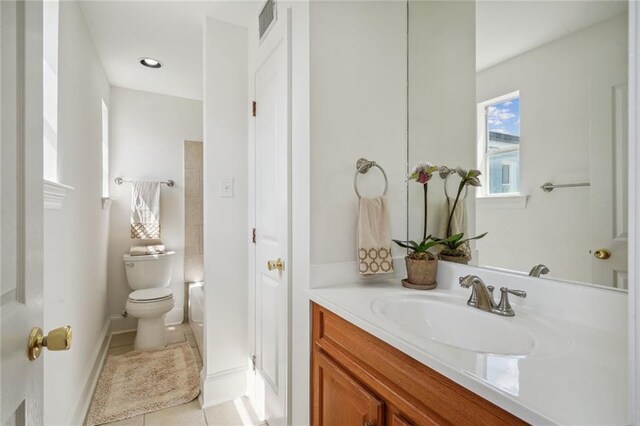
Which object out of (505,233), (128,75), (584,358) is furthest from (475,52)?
(128,75)

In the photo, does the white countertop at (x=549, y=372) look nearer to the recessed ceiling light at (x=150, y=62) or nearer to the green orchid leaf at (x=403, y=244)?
the green orchid leaf at (x=403, y=244)

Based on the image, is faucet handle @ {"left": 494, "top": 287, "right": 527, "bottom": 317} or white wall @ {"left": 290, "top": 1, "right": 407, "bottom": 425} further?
white wall @ {"left": 290, "top": 1, "right": 407, "bottom": 425}

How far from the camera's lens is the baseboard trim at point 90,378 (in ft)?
5.33

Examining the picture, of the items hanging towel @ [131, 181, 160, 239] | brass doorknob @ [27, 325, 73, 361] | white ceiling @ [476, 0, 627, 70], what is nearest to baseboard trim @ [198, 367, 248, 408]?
brass doorknob @ [27, 325, 73, 361]

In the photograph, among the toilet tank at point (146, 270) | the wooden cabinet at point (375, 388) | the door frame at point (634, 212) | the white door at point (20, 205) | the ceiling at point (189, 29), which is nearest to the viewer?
the door frame at point (634, 212)

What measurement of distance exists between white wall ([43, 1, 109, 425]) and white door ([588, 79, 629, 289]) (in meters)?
1.89

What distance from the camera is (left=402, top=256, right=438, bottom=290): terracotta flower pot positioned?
46.9 inches

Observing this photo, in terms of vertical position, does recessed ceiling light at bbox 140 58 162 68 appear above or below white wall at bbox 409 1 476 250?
above

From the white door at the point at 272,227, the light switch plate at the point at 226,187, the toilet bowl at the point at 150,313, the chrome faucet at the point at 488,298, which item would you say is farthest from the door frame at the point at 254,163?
the toilet bowl at the point at 150,313

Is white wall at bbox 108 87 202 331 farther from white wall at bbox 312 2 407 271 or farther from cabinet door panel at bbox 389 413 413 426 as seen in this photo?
cabinet door panel at bbox 389 413 413 426

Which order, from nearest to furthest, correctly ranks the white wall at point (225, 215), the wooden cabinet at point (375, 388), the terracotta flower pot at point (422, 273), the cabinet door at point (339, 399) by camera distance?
the wooden cabinet at point (375, 388) < the cabinet door at point (339, 399) < the terracotta flower pot at point (422, 273) < the white wall at point (225, 215)

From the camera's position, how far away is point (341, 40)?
4.09 ft

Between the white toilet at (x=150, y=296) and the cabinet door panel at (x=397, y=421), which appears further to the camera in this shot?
the white toilet at (x=150, y=296)

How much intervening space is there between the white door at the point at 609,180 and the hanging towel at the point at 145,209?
3102mm
